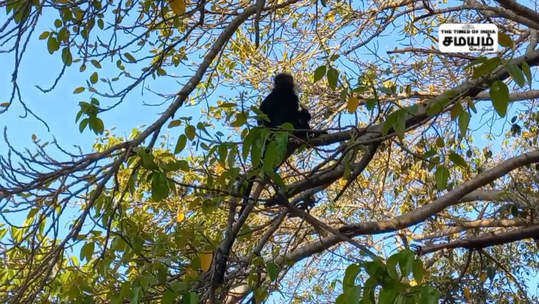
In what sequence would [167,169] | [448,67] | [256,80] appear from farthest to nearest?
[256,80] → [448,67] → [167,169]

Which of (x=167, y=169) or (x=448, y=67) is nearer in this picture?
(x=167, y=169)

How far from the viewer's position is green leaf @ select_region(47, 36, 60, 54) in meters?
3.54

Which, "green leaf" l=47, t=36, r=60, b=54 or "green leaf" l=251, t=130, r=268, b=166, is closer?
"green leaf" l=251, t=130, r=268, b=166

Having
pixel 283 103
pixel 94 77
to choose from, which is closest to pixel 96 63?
pixel 94 77

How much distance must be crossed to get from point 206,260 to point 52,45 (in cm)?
139

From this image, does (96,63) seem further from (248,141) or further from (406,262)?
(406,262)

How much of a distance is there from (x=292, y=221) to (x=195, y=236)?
3.39 m

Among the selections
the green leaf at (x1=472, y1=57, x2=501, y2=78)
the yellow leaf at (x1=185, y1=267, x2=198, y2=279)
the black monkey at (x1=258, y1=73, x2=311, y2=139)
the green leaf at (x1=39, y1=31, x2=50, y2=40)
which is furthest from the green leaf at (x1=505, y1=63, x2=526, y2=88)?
the black monkey at (x1=258, y1=73, x2=311, y2=139)

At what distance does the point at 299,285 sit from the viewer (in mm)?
7402

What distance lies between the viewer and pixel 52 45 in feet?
11.6

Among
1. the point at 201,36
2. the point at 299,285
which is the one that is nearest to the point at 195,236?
the point at 201,36

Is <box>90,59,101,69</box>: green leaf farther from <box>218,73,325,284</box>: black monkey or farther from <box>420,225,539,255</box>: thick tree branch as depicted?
<box>420,225,539,255</box>: thick tree branch

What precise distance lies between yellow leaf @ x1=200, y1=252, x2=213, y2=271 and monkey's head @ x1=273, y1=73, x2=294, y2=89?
2806mm

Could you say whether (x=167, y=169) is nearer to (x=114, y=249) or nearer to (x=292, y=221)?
(x=114, y=249)
